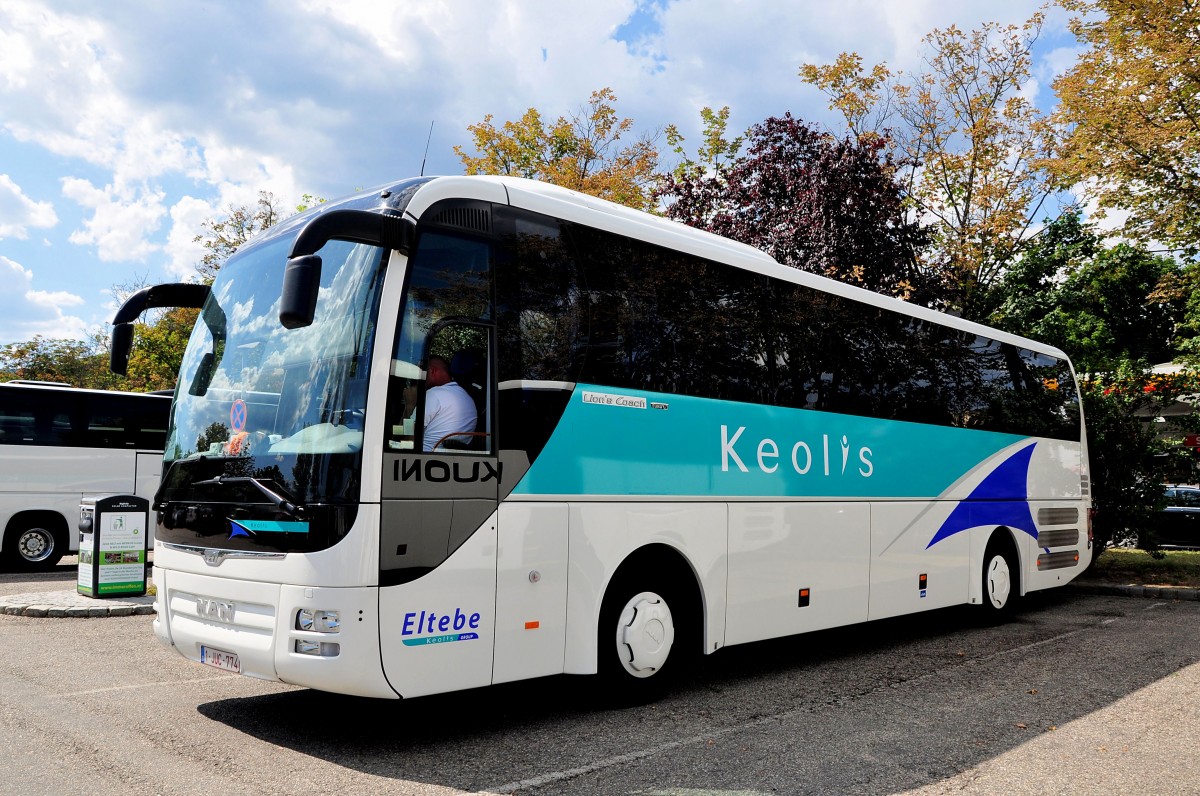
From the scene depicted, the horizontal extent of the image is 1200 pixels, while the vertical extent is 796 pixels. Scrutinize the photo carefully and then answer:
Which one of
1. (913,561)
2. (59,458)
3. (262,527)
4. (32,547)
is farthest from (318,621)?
(32,547)

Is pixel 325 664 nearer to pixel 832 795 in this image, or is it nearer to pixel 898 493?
pixel 832 795

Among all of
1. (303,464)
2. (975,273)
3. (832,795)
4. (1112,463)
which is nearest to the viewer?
(832,795)

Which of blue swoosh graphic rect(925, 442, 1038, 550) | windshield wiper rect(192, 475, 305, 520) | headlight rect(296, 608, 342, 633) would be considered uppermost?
windshield wiper rect(192, 475, 305, 520)

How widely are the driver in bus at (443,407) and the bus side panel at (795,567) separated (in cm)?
Answer: 273

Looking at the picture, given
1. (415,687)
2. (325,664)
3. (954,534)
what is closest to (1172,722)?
(954,534)

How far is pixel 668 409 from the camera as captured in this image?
7004 millimetres

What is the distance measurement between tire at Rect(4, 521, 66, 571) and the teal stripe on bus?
1344cm

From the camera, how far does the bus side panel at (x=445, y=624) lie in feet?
17.2

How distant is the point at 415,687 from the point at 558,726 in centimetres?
134

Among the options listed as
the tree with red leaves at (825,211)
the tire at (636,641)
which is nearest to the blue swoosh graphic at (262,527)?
the tire at (636,641)

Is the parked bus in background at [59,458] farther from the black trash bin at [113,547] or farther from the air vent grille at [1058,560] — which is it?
the air vent grille at [1058,560]

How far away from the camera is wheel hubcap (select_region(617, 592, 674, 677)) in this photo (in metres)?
6.62

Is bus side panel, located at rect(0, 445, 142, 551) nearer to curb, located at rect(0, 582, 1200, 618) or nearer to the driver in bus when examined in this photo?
curb, located at rect(0, 582, 1200, 618)

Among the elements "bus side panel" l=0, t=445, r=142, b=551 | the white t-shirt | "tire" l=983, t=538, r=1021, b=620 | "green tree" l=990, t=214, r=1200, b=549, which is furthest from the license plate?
"green tree" l=990, t=214, r=1200, b=549
